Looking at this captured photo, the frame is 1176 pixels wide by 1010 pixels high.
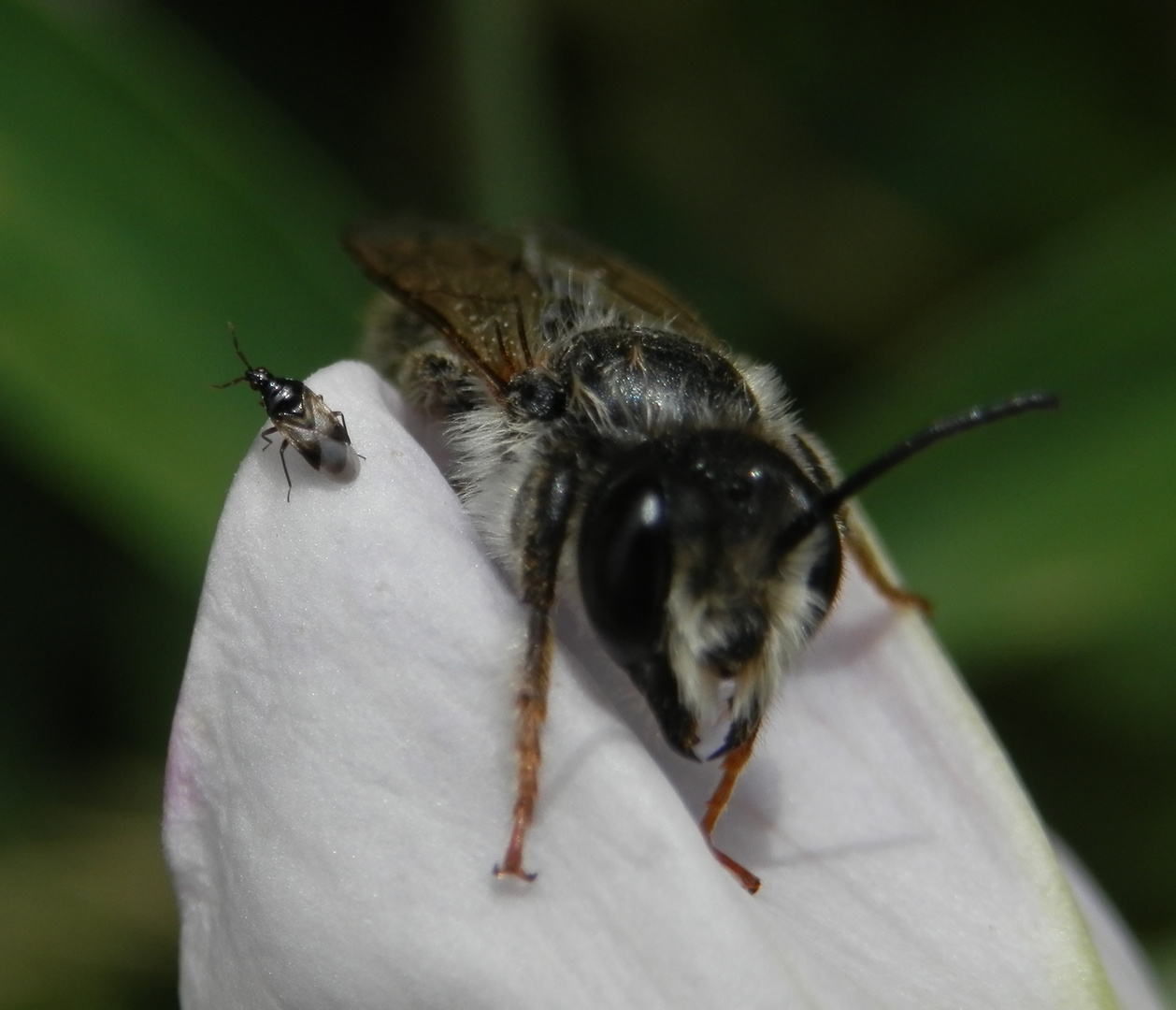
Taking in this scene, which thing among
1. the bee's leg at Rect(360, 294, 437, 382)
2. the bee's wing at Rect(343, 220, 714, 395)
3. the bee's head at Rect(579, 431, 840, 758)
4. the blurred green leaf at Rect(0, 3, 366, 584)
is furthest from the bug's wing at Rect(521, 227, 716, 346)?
the blurred green leaf at Rect(0, 3, 366, 584)

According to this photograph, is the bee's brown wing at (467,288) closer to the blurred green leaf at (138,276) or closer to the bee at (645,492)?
the bee at (645,492)

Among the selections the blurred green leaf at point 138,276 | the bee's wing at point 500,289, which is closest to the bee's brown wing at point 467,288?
the bee's wing at point 500,289

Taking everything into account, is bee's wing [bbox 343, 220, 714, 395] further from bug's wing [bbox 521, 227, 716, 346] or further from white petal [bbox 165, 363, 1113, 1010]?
white petal [bbox 165, 363, 1113, 1010]

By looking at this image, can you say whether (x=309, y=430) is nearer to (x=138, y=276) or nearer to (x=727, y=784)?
(x=727, y=784)

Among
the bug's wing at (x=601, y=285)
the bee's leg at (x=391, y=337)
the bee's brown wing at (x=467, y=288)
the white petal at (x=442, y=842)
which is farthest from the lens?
the bee's leg at (x=391, y=337)

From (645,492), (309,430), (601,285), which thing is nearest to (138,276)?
(601,285)

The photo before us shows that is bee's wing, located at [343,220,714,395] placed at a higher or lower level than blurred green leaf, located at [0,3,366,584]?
lower
